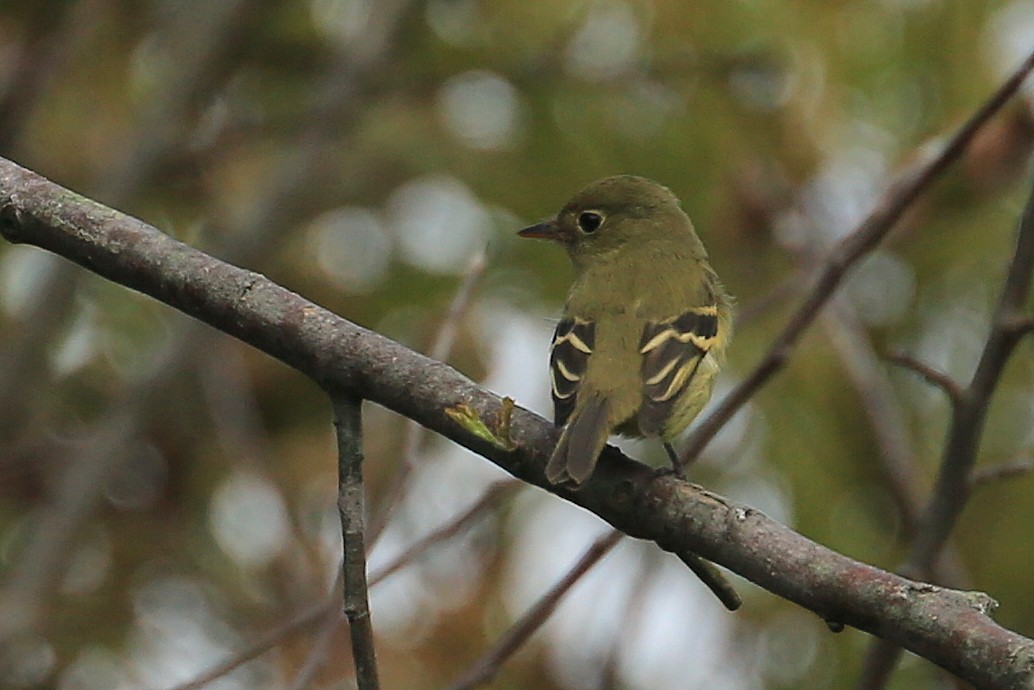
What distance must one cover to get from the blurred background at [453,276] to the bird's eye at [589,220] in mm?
376

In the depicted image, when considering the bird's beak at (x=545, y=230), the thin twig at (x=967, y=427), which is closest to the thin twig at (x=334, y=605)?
the thin twig at (x=967, y=427)

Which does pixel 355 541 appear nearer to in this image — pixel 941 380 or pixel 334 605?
pixel 334 605

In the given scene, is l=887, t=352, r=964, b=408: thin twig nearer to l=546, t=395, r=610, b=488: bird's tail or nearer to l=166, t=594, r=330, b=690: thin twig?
l=546, t=395, r=610, b=488: bird's tail

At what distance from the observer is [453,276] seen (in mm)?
5551

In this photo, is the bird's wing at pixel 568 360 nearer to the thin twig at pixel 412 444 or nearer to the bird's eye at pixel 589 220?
the thin twig at pixel 412 444

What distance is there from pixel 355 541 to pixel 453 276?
10.3 feet

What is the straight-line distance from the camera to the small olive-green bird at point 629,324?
3.63 meters

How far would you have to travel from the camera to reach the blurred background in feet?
16.9

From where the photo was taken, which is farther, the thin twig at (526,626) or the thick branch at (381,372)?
the thin twig at (526,626)

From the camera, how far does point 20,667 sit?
4938 millimetres

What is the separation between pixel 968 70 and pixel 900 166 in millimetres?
843

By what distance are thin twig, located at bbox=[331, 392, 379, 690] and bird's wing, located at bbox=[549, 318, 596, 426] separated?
844mm

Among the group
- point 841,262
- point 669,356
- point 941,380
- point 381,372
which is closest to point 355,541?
point 381,372

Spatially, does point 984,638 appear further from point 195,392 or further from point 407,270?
point 195,392
